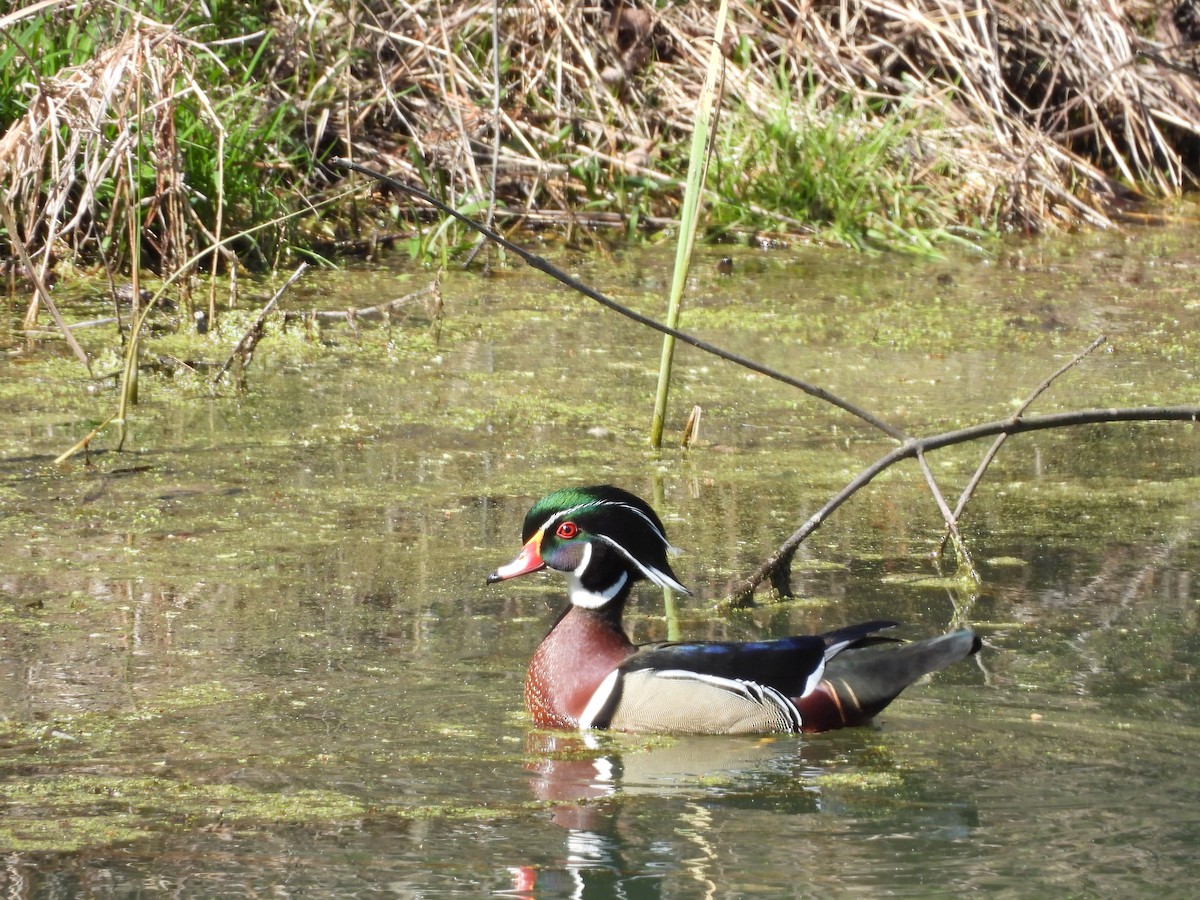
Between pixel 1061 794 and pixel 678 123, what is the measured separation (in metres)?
6.42

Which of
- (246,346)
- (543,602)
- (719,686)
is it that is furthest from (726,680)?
(246,346)

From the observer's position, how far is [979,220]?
30.5 ft

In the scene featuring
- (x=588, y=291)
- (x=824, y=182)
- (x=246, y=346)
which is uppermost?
(x=824, y=182)

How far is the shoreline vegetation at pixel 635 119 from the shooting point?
7727 mm

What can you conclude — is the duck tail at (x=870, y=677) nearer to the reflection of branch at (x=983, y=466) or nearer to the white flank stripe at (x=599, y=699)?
the white flank stripe at (x=599, y=699)

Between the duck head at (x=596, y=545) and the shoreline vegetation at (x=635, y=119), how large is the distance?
3491 mm

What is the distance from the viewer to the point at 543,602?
4520 mm

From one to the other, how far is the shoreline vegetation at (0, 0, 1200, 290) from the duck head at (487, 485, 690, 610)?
137 inches

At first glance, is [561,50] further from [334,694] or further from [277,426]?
[334,694]

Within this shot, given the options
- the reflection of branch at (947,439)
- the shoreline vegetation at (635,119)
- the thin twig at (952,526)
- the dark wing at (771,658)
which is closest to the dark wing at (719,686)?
the dark wing at (771,658)

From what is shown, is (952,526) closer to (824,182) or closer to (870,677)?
(870,677)

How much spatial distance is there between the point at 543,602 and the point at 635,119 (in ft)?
Answer: 17.0

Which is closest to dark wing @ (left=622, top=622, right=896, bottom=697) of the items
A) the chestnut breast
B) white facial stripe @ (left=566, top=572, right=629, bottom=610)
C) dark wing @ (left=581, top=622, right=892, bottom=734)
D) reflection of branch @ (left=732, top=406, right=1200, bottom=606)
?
dark wing @ (left=581, top=622, right=892, bottom=734)

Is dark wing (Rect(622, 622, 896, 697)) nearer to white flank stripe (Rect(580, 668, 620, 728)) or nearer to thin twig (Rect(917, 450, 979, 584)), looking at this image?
white flank stripe (Rect(580, 668, 620, 728))
